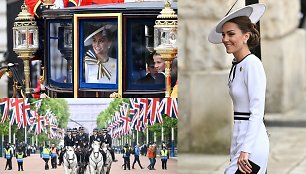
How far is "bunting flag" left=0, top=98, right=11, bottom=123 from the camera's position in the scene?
533 cm

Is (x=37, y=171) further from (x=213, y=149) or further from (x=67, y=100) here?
(x=213, y=149)

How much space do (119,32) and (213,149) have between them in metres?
1.61

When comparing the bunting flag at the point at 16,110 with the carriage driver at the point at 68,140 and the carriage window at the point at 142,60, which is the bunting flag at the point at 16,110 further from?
the carriage window at the point at 142,60

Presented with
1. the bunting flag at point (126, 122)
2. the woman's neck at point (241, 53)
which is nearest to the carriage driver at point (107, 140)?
the bunting flag at point (126, 122)

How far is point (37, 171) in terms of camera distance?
5.38 m

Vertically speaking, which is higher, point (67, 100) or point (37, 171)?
point (67, 100)

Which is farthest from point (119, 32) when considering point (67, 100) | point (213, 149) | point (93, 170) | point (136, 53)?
point (213, 149)

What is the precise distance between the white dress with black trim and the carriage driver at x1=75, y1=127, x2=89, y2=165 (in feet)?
3.87

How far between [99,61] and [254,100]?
1307 mm

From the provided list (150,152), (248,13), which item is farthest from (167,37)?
(248,13)

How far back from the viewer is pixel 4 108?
17.5 ft

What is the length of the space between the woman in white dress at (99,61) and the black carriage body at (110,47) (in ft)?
0.07

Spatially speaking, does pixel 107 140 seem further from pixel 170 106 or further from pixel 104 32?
pixel 104 32

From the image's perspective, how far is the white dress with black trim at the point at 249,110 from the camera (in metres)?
4.32
